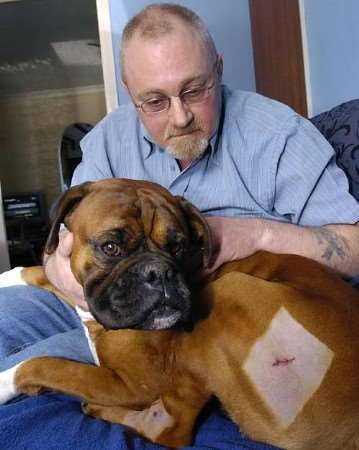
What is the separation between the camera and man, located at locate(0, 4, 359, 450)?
5.33ft

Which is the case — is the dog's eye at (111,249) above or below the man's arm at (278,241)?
above

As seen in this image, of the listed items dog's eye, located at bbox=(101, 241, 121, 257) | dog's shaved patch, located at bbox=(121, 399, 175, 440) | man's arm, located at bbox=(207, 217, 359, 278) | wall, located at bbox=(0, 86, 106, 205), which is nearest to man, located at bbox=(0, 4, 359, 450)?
man's arm, located at bbox=(207, 217, 359, 278)

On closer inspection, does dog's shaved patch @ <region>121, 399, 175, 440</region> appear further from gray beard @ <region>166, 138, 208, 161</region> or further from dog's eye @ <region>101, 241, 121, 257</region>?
gray beard @ <region>166, 138, 208, 161</region>

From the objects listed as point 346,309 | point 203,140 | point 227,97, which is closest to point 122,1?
point 227,97

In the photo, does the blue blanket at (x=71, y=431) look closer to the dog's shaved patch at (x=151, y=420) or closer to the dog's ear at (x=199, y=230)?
the dog's shaved patch at (x=151, y=420)

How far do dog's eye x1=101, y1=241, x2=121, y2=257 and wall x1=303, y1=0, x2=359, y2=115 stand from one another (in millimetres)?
1723

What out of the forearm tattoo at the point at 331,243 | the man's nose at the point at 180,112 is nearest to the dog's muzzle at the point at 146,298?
the forearm tattoo at the point at 331,243

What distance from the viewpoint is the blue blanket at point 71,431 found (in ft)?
3.59

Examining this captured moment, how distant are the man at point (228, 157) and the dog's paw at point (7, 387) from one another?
24 centimetres

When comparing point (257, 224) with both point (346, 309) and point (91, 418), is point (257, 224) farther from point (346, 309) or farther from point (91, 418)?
point (91, 418)

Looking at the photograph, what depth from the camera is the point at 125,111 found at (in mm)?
2197

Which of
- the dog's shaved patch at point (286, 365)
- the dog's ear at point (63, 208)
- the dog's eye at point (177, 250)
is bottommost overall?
the dog's shaved patch at point (286, 365)

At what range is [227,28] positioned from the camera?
3506 millimetres

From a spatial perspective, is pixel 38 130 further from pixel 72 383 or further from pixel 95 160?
pixel 72 383
